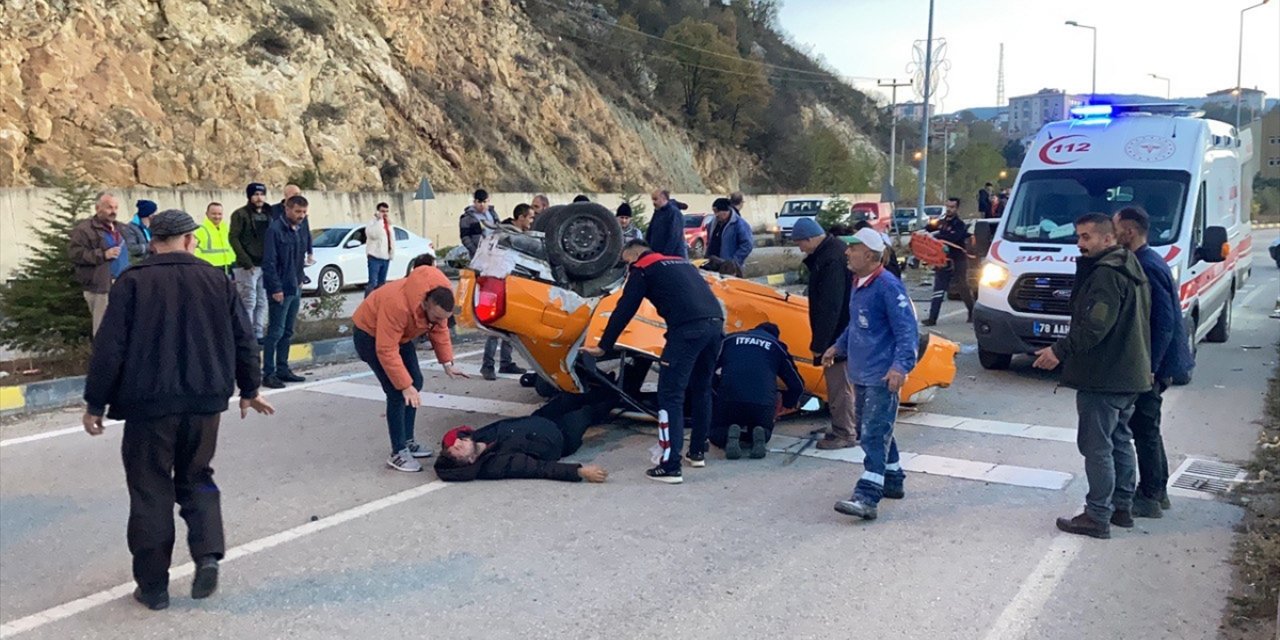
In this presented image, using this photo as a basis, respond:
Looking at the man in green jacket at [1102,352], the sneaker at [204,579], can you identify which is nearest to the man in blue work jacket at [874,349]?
→ the man in green jacket at [1102,352]

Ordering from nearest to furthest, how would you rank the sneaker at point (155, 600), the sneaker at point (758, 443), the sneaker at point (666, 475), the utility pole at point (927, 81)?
the sneaker at point (155, 600) < the sneaker at point (666, 475) < the sneaker at point (758, 443) < the utility pole at point (927, 81)

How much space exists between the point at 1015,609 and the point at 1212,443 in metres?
4.24

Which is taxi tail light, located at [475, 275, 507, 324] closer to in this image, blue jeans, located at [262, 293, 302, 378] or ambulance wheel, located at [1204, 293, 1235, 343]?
blue jeans, located at [262, 293, 302, 378]

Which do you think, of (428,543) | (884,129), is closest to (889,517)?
(428,543)

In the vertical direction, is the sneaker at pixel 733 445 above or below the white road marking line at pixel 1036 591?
above

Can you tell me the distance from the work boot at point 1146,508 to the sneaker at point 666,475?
2691 mm

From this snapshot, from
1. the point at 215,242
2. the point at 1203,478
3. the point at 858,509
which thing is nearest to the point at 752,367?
the point at 858,509

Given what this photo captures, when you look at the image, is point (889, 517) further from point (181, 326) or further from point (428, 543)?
point (181, 326)

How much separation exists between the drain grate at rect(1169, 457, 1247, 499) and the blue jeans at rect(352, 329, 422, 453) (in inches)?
194

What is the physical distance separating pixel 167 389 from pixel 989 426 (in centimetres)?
630

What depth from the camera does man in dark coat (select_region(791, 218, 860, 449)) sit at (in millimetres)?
7746

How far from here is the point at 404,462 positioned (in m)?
7.12

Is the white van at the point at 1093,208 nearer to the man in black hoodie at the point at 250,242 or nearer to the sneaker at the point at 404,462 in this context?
the sneaker at the point at 404,462

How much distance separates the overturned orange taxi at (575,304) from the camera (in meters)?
7.80
